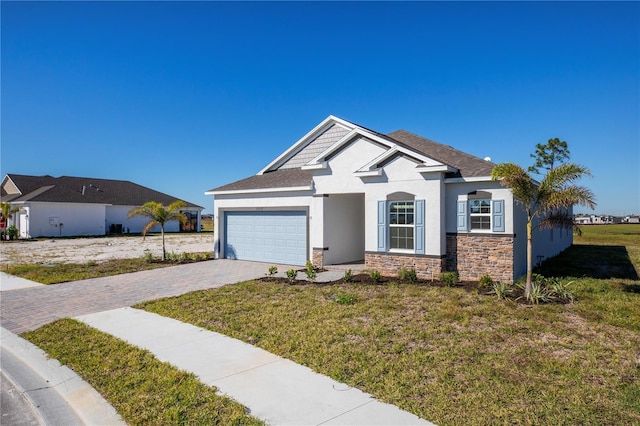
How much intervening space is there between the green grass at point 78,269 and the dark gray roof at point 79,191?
72.9 feet

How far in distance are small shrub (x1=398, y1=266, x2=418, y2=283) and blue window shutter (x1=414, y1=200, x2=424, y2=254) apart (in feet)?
2.42

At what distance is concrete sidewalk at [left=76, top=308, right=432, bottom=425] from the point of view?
14.6 ft

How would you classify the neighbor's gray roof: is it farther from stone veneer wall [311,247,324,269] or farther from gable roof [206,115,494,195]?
stone veneer wall [311,247,324,269]

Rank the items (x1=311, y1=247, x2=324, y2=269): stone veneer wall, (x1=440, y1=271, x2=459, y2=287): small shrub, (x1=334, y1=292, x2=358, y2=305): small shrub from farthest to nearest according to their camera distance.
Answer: (x1=311, y1=247, x2=324, y2=269): stone veneer wall, (x1=440, y1=271, x2=459, y2=287): small shrub, (x1=334, y1=292, x2=358, y2=305): small shrub

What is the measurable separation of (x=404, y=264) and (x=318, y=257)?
149 inches

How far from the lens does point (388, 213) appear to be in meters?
13.4

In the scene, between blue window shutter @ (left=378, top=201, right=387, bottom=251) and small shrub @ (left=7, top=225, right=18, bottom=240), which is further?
small shrub @ (left=7, top=225, right=18, bottom=240)

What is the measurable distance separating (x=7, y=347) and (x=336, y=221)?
11094mm

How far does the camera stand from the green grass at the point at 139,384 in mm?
4488

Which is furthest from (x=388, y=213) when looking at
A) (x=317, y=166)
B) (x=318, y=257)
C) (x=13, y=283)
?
(x=13, y=283)

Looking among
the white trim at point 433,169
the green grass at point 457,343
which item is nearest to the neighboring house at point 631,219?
the green grass at point 457,343

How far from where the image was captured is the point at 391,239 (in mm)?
13484

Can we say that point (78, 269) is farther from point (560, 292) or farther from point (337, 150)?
point (560, 292)

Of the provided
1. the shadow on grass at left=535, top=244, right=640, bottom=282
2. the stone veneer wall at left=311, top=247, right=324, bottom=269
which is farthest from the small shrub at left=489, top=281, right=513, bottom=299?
the stone veneer wall at left=311, top=247, right=324, bottom=269
